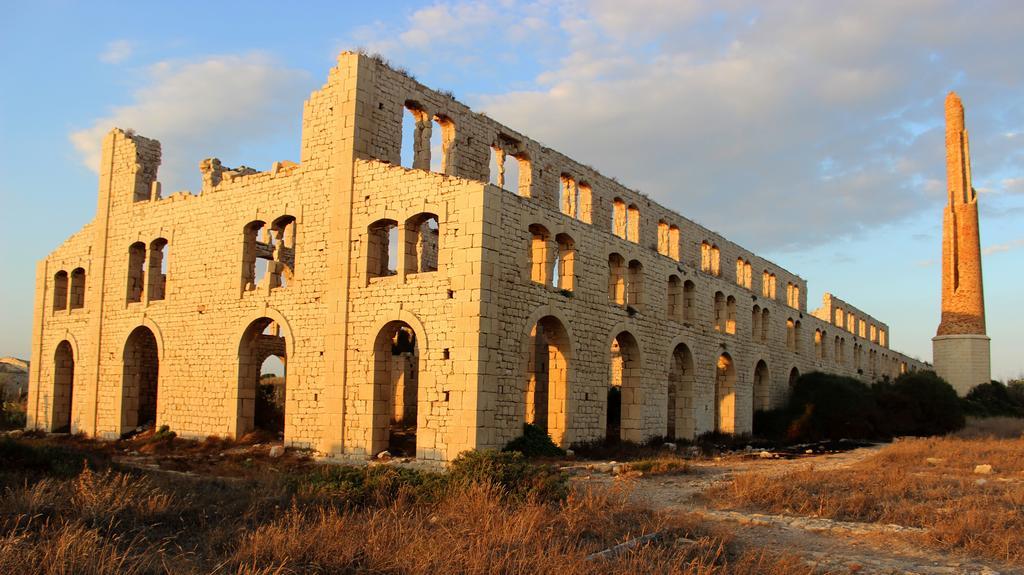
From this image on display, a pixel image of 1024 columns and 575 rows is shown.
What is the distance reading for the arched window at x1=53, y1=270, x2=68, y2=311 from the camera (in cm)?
2673

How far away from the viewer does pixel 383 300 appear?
57.9ft

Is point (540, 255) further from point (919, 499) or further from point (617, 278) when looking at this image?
point (919, 499)

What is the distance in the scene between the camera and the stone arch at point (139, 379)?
914 inches

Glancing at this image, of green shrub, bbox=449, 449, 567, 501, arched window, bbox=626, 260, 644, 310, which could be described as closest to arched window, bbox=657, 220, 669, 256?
arched window, bbox=626, 260, 644, 310

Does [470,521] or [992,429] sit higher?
[470,521]

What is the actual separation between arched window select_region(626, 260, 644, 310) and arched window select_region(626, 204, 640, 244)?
3.62 metres

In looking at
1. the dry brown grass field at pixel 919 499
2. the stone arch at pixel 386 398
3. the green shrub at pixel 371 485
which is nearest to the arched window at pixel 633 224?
the stone arch at pixel 386 398

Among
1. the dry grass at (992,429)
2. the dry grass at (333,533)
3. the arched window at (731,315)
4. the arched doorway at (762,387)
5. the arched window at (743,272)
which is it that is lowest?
the dry grass at (992,429)

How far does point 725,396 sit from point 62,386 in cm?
2213

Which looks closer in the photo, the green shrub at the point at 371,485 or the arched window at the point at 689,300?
the green shrub at the point at 371,485

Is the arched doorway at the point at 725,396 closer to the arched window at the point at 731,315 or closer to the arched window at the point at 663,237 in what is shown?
the arched window at the point at 731,315

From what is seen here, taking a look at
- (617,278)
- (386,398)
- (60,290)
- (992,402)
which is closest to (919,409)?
(992,402)

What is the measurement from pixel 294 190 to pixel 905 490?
1459 centimetres

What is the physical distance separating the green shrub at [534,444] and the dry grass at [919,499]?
5395 mm
